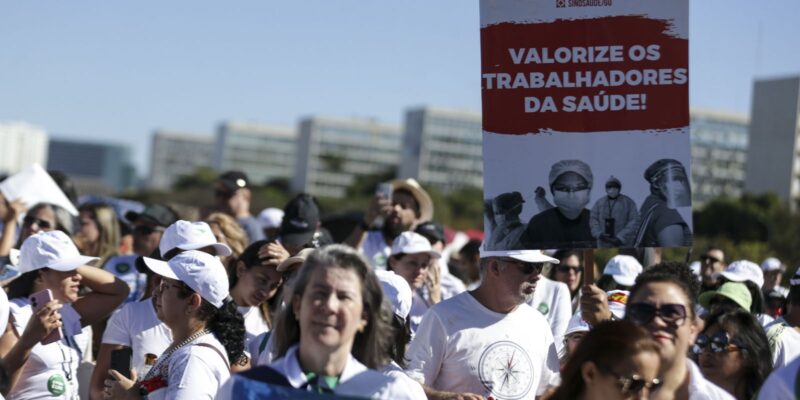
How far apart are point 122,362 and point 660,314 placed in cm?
229

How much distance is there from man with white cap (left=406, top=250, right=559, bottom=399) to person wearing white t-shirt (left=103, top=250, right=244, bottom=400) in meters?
1.09

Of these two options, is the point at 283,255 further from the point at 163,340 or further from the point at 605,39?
the point at 605,39

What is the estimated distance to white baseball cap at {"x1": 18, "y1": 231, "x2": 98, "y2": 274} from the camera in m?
6.83

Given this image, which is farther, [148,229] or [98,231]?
[98,231]

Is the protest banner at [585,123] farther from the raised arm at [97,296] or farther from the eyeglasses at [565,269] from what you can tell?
the eyeglasses at [565,269]

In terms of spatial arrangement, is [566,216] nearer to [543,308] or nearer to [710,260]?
[543,308]

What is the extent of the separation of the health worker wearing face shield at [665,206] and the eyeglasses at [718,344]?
30.2 inches

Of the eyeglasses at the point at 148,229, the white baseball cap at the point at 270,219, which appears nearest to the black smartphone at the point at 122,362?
the eyeglasses at the point at 148,229

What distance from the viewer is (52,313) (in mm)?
6176

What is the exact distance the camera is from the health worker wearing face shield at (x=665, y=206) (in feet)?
18.5

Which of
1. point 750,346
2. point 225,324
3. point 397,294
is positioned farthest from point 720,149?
point 225,324

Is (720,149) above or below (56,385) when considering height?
below

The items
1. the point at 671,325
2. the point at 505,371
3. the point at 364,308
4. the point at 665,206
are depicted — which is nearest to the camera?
the point at 364,308

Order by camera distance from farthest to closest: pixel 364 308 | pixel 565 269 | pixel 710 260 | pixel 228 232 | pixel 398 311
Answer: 1. pixel 710 260
2. pixel 565 269
3. pixel 228 232
4. pixel 398 311
5. pixel 364 308
